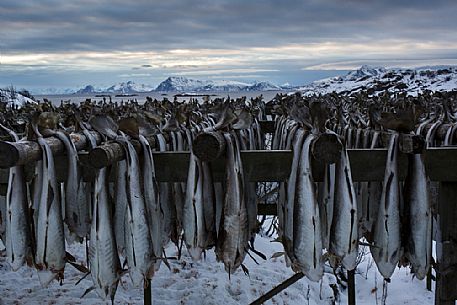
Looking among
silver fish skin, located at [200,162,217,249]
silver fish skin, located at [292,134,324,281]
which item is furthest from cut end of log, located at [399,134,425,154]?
silver fish skin, located at [200,162,217,249]

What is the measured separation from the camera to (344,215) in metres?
2.32

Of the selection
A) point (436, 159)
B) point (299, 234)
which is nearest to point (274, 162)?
point (299, 234)

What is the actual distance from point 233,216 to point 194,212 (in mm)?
213

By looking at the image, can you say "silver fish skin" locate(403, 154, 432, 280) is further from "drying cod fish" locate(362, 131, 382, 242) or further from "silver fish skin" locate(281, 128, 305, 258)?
"silver fish skin" locate(281, 128, 305, 258)

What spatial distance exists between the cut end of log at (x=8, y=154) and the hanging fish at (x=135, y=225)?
0.50 metres

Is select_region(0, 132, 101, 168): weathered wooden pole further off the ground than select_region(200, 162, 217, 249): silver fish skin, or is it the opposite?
select_region(0, 132, 101, 168): weathered wooden pole

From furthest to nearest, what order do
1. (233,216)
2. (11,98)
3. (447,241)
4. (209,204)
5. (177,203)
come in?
(11,98) → (177,203) → (447,241) → (209,204) → (233,216)

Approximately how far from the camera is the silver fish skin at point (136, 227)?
2350 millimetres

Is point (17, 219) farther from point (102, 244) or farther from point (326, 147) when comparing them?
point (326, 147)

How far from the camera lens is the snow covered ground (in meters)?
6.30

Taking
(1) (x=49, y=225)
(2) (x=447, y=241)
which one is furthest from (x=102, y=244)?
(2) (x=447, y=241)

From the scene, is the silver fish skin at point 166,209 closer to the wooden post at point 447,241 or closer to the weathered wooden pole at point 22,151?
the weathered wooden pole at point 22,151

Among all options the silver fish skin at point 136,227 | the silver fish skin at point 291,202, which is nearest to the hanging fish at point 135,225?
the silver fish skin at point 136,227

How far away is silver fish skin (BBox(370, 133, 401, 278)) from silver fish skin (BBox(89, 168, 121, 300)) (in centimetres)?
141
